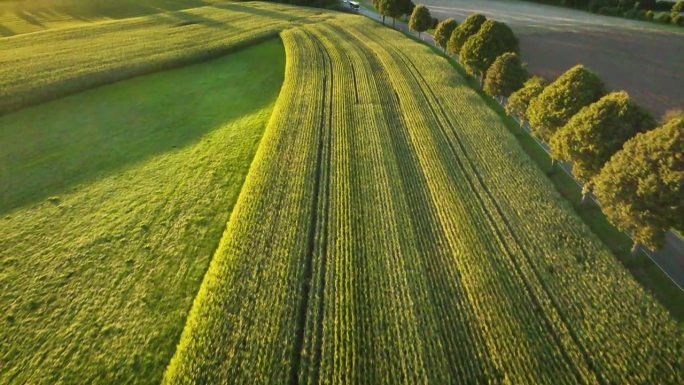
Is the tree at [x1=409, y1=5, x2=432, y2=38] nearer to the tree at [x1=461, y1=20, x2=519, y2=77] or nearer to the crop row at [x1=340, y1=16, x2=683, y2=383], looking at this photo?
the tree at [x1=461, y1=20, x2=519, y2=77]

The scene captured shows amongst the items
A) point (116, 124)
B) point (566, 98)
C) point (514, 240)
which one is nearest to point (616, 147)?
point (566, 98)

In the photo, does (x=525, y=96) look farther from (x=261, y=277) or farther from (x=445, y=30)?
(x=261, y=277)

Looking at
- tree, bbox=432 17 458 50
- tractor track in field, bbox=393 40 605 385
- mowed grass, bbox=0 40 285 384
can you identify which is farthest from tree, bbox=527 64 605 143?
tree, bbox=432 17 458 50

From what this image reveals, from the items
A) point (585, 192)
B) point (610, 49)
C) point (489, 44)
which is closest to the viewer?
point (585, 192)

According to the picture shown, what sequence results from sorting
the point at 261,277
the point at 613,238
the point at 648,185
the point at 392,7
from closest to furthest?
1. the point at 261,277
2. the point at 648,185
3. the point at 613,238
4. the point at 392,7

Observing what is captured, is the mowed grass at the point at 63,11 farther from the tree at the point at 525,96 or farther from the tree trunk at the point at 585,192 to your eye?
the tree trunk at the point at 585,192

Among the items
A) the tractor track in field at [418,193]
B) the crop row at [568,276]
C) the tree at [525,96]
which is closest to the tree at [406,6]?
the tractor track in field at [418,193]
